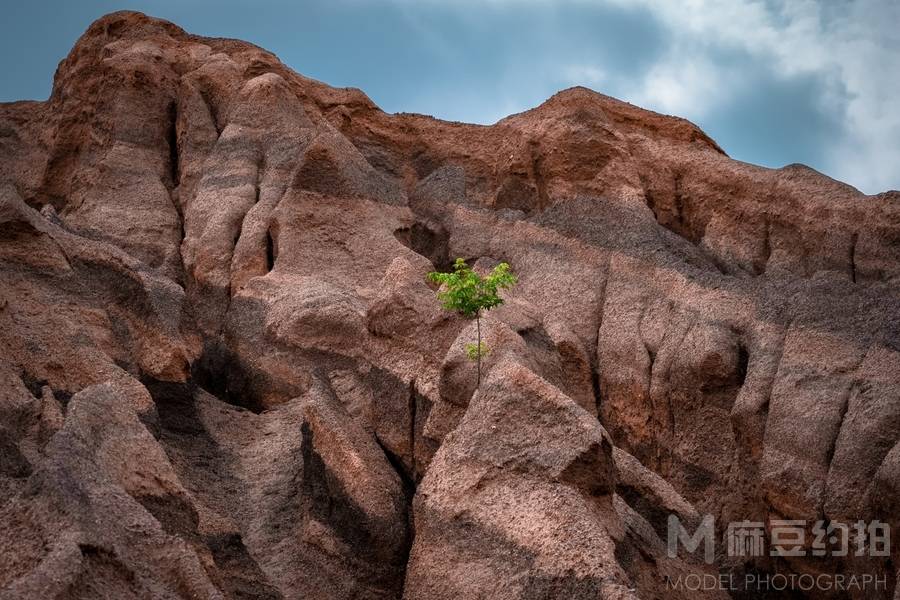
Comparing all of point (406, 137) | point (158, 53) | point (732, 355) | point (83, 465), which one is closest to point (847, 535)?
point (732, 355)

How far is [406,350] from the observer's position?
23547 mm

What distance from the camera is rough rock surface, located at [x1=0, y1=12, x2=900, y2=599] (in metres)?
18.0

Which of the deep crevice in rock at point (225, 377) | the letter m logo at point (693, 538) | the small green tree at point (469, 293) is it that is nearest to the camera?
the letter m logo at point (693, 538)

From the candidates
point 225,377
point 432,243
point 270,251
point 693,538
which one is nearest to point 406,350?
point 225,377

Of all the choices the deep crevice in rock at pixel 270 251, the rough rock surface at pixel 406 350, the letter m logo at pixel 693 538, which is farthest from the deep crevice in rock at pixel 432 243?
the letter m logo at pixel 693 538

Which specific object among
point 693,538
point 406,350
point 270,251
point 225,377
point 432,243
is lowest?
point 693,538

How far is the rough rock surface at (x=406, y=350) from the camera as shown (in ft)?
A: 59.1

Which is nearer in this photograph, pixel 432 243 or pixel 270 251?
pixel 270 251

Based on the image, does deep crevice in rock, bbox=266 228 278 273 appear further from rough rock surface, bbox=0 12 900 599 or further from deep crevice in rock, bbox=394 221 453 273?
→ deep crevice in rock, bbox=394 221 453 273

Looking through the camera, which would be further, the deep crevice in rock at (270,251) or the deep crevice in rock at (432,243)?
the deep crevice in rock at (432,243)

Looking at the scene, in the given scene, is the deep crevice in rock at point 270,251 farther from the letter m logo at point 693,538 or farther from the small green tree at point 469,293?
the letter m logo at point 693,538

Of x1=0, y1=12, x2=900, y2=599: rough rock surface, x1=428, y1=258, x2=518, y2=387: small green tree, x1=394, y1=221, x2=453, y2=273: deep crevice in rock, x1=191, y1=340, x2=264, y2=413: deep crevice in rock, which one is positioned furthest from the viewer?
x1=394, y1=221, x2=453, y2=273: deep crevice in rock

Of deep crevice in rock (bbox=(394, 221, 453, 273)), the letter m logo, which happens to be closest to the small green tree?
the letter m logo

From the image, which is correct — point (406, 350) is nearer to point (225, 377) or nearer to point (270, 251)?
point (225, 377)
